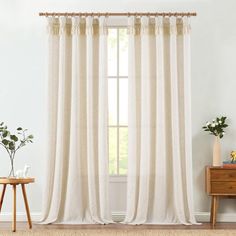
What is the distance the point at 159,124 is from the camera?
722cm

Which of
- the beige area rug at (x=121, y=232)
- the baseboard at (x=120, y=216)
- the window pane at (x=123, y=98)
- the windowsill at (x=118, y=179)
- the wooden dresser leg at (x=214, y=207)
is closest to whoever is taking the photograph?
the beige area rug at (x=121, y=232)

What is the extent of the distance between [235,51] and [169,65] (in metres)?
0.81

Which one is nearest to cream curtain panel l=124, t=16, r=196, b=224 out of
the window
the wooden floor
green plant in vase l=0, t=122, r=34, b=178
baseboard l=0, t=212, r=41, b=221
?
the wooden floor

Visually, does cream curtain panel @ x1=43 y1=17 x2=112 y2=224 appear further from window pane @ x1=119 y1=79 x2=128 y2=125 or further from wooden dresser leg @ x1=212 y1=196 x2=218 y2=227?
wooden dresser leg @ x1=212 y1=196 x2=218 y2=227

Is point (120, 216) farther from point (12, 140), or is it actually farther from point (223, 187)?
point (12, 140)

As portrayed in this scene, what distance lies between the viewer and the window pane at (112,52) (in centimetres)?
754

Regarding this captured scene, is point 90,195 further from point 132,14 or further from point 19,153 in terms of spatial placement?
point 132,14

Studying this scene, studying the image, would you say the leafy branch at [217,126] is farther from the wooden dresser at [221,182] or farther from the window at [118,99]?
the window at [118,99]

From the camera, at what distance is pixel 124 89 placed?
757cm

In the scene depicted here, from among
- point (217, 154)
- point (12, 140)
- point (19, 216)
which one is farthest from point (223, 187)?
point (12, 140)

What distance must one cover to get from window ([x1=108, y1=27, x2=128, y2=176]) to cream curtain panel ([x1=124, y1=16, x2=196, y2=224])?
0.92ft

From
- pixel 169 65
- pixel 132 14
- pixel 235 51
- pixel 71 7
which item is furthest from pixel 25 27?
pixel 235 51

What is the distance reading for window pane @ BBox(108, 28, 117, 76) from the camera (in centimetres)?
754

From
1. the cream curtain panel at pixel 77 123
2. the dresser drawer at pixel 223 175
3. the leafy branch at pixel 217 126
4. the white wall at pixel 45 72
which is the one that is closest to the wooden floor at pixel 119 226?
the cream curtain panel at pixel 77 123
